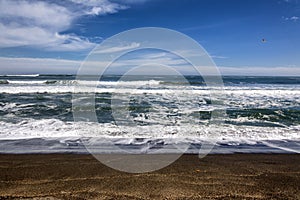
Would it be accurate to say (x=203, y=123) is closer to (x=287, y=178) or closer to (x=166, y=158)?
(x=166, y=158)

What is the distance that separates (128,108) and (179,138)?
5.55 m

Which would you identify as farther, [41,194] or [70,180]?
[70,180]

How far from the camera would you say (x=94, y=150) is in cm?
522

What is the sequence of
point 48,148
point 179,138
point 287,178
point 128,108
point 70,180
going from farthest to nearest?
point 128,108
point 179,138
point 48,148
point 287,178
point 70,180

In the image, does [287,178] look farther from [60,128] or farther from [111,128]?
[60,128]

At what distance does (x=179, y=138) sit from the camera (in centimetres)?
643

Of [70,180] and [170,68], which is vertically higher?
[170,68]

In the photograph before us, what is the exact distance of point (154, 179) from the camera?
3.34m

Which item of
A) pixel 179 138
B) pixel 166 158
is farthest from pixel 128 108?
pixel 166 158

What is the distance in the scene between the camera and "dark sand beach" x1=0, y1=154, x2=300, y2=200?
9.33 ft

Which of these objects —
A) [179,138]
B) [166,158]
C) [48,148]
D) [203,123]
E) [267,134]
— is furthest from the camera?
[203,123]

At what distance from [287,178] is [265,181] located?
0.42m

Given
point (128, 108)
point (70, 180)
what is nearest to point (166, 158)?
point (70, 180)

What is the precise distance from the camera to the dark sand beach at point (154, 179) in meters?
2.84
